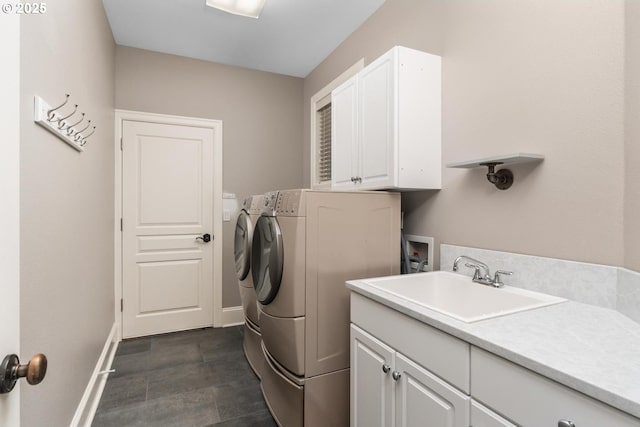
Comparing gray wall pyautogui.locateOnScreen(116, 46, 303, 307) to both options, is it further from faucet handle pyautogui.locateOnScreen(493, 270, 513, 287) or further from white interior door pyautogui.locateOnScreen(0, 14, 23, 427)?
white interior door pyautogui.locateOnScreen(0, 14, 23, 427)

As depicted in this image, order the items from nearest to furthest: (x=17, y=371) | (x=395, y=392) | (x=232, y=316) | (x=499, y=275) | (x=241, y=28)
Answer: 1. (x=17, y=371)
2. (x=395, y=392)
3. (x=499, y=275)
4. (x=241, y=28)
5. (x=232, y=316)

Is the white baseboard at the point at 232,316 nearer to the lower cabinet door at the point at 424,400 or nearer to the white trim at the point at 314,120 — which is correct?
the white trim at the point at 314,120

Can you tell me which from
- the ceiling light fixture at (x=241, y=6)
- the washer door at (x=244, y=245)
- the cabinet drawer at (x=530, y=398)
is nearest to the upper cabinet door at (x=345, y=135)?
the washer door at (x=244, y=245)

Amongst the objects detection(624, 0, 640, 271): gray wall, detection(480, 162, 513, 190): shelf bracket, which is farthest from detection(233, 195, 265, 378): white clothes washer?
detection(624, 0, 640, 271): gray wall

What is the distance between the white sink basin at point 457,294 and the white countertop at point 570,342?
111mm

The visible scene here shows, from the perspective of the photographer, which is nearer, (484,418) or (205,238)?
(484,418)

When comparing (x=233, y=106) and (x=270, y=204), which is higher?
(x=233, y=106)

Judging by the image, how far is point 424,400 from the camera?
41.9 inches

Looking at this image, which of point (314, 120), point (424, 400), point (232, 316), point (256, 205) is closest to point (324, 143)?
point (314, 120)

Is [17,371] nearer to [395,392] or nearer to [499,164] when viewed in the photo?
[395,392]

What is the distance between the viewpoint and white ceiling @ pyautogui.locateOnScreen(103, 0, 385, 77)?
7.82ft

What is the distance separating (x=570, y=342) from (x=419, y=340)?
0.43 m

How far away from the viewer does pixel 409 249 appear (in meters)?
2.09

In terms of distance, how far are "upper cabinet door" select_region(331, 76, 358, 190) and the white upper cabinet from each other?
85 mm
